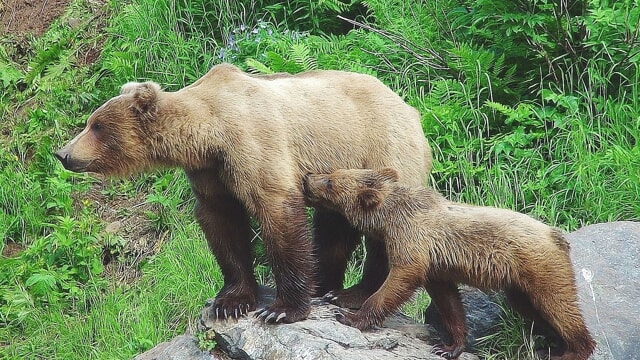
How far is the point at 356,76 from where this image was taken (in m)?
6.98

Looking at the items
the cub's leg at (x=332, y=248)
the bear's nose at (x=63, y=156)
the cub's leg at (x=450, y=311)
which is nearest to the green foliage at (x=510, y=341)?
→ the cub's leg at (x=450, y=311)

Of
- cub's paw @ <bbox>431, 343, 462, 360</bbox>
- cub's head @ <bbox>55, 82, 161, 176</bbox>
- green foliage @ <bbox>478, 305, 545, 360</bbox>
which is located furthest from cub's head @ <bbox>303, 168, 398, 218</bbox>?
green foliage @ <bbox>478, 305, 545, 360</bbox>

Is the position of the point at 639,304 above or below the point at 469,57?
below

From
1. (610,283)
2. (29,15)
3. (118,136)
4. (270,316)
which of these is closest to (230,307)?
(270,316)

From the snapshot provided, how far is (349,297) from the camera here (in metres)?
6.50

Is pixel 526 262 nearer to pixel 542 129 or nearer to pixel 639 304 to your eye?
pixel 639 304

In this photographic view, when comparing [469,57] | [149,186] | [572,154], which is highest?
[469,57]

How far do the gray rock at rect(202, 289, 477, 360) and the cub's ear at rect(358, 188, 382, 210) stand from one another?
2.67 feet

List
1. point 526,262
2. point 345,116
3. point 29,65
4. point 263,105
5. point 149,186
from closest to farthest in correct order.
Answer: point 526,262 → point 263,105 → point 345,116 → point 149,186 → point 29,65

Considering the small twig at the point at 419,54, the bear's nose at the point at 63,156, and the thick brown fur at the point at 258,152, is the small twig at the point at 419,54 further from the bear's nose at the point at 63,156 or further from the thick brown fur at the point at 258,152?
the bear's nose at the point at 63,156

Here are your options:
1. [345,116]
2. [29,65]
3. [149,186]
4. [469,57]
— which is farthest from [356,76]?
[29,65]

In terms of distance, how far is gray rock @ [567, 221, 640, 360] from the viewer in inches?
239

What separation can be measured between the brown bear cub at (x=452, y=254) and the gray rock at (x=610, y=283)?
39 centimetres

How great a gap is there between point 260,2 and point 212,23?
0.66m
